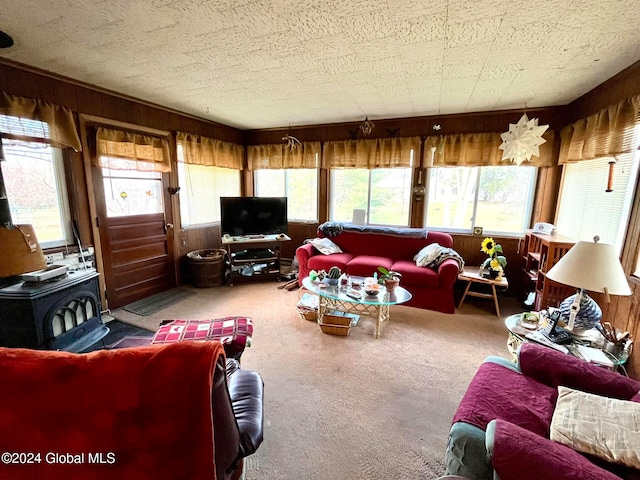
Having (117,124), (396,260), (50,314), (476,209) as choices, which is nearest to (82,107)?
(117,124)

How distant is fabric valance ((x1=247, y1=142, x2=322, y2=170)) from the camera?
468 centimetres

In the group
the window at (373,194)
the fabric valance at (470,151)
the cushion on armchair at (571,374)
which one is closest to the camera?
the cushion on armchair at (571,374)

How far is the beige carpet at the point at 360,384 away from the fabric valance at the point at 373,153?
2135 millimetres

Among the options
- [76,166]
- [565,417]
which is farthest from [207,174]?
[565,417]

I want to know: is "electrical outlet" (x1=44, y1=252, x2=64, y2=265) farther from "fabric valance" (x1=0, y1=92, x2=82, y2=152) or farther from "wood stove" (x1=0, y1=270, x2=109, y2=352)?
"fabric valance" (x1=0, y1=92, x2=82, y2=152)

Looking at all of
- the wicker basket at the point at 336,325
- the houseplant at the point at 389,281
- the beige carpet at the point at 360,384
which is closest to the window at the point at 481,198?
the beige carpet at the point at 360,384

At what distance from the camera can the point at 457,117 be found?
12.7ft

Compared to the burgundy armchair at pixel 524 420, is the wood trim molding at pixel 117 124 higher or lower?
higher

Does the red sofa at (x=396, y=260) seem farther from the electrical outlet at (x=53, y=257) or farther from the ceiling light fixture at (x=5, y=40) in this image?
the ceiling light fixture at (x=5, y=40)

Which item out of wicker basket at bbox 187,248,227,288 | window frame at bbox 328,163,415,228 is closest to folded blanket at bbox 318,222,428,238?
window frame at bbox 328,163,415,228

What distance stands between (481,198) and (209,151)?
4.05 m

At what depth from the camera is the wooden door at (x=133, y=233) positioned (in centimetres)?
320

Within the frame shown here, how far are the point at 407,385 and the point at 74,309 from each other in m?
2.66

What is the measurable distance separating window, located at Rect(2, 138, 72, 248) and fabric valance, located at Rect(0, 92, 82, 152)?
10 centimetres
